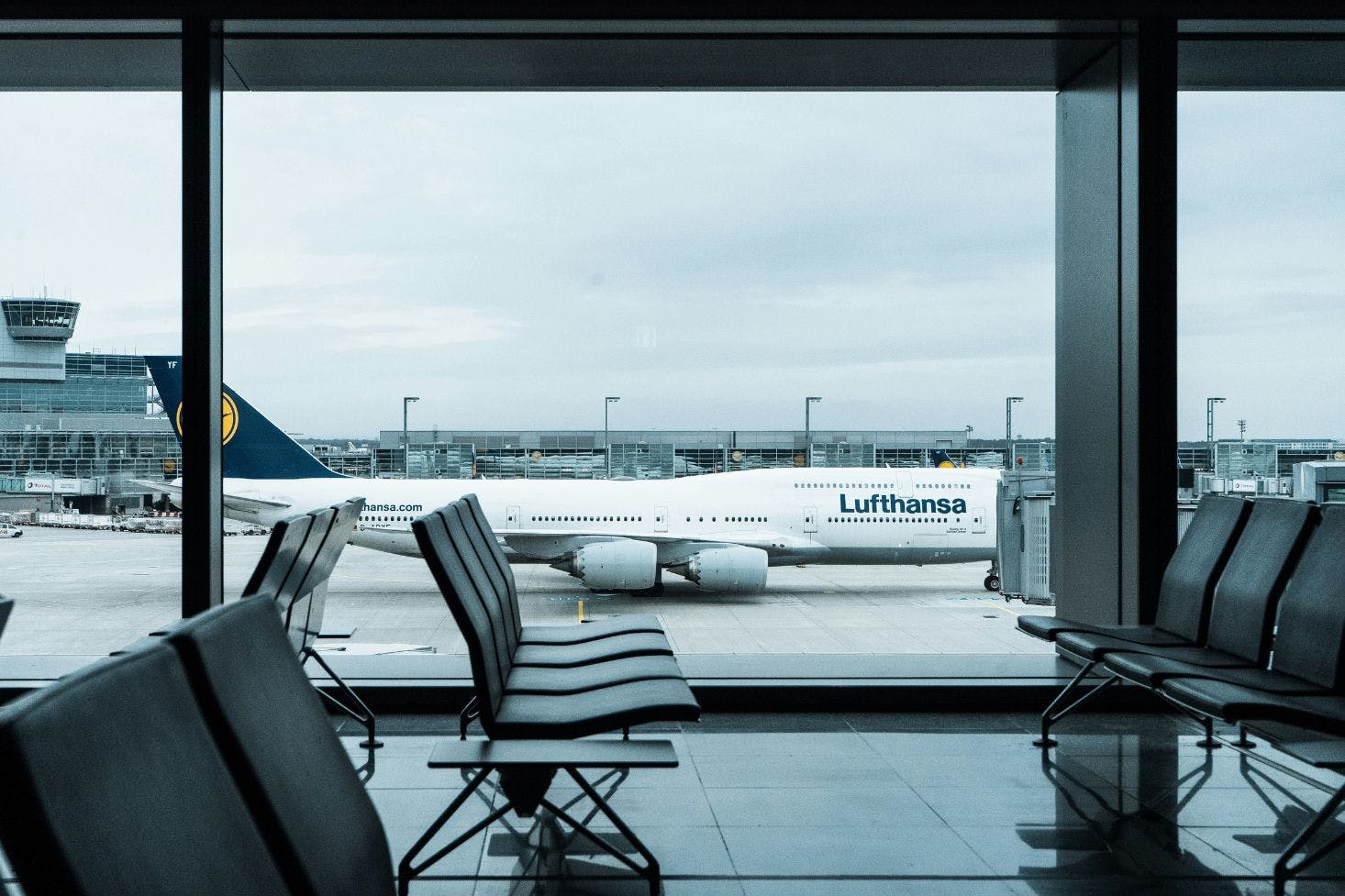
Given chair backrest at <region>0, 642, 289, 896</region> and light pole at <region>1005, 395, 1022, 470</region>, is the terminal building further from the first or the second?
chair backrest at <region>0, 642, 289, 896</region>

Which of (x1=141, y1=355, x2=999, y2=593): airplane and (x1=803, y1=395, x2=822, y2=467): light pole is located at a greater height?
(x1=803, y1=395, x2=822, y2=467): light pole

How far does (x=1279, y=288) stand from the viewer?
12.7 feet

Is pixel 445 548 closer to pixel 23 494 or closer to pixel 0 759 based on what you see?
pixel 0 759

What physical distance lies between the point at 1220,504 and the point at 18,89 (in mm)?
4161

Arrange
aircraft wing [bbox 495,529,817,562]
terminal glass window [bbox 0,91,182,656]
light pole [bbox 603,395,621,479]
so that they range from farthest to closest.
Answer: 1. aircraft wing [bbox 495,529,817,562]
2. light pole [bbox 603,395,621,479]
3. terminal glass window [bbox 0,91,182,656]

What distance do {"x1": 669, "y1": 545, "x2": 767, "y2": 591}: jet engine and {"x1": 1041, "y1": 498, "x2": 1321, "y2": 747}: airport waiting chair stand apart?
693cm

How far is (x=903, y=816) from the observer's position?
253 cm

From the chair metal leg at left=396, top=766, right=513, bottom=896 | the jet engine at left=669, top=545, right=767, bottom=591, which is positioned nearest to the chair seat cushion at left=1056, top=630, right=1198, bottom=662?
the chair metal leg at left=396, top=766, right=513, bottom=896

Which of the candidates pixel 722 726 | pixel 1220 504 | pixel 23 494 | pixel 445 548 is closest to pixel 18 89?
pixel 23 494

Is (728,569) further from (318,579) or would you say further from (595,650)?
(595,650)

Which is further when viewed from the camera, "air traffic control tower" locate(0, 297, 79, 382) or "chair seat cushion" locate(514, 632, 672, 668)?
"air traffic control tower" locate(0, 297, 79, 382)

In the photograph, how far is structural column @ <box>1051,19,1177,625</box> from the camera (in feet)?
11.7

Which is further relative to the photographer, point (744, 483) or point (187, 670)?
point (744, 483)
